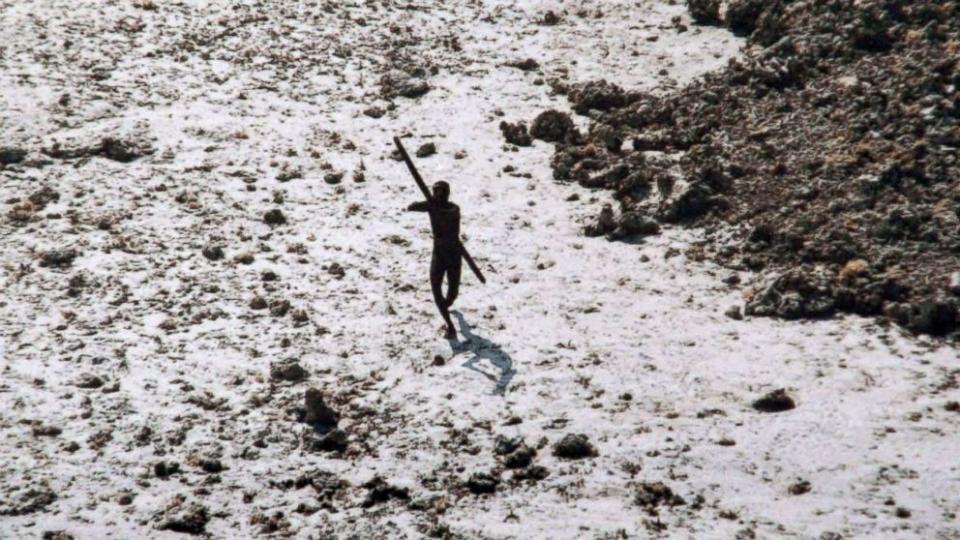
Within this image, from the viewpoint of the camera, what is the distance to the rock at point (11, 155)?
18.2m

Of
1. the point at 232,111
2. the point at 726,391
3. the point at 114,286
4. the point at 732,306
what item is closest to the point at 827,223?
the point at 732,306

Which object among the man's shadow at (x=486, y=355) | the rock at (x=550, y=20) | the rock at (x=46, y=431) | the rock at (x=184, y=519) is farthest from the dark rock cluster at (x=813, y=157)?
the rock at (x=46, y=431)

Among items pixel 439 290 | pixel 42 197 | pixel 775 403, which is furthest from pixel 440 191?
pixel 42 197

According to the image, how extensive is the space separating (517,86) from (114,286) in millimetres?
11019

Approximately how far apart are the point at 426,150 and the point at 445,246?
651 cm

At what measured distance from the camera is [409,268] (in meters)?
15.6

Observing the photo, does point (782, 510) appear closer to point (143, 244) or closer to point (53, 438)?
point (53, 438)

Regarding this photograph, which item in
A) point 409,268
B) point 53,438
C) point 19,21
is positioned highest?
point 19,21

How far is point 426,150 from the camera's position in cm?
1941

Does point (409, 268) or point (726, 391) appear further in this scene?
point (409, 268)

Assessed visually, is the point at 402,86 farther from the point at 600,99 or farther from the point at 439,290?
the point at 439,290

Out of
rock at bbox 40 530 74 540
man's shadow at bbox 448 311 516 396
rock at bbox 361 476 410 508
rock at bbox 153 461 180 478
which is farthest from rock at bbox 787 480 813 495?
rock at bbox 40 530 74 540

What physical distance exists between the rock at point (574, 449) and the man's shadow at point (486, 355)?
5.14ft

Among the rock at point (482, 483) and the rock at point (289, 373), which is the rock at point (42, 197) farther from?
the rock at point (482, 483)
